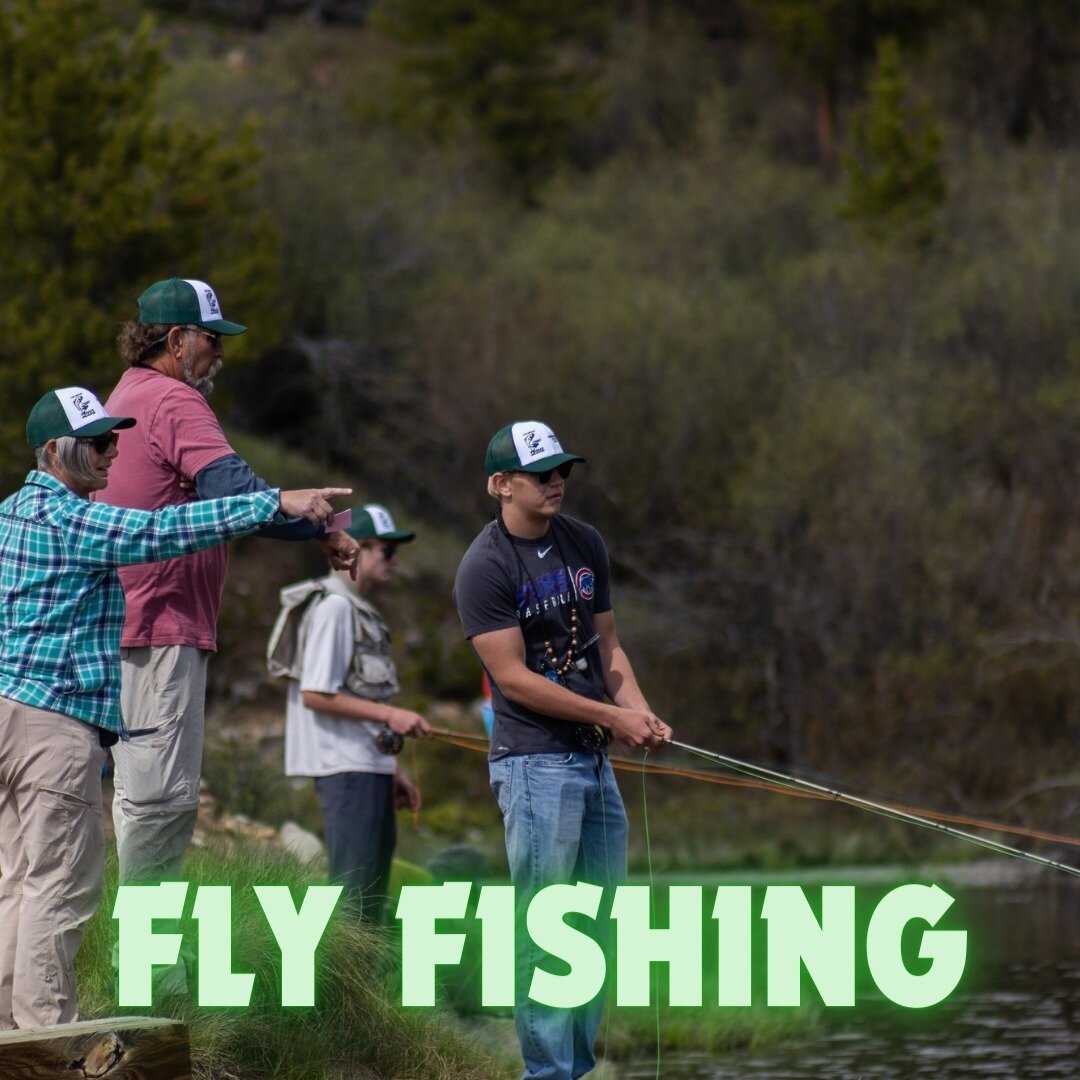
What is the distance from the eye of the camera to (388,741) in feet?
22.3

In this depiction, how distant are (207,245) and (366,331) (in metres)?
4.24

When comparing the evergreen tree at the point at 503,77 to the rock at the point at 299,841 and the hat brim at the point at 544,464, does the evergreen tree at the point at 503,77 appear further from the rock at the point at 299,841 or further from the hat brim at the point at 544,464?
the hat brim at the point at 544,464

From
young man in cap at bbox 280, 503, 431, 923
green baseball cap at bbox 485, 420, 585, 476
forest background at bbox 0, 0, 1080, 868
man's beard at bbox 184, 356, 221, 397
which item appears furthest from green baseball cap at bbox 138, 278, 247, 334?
forest background at bbox 0, 0, 1080, 868

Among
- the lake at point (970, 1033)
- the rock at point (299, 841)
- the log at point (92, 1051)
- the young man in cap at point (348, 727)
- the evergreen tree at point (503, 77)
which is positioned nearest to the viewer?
the log at point (92, 1051)

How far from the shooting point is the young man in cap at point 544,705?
5016mm

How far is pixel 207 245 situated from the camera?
21562 mm

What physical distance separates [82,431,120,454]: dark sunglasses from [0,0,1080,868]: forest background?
457 inches

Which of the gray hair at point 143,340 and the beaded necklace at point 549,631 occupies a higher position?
the gray hair at point 143,340

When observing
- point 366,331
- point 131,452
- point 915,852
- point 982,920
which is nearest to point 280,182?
point 366,331

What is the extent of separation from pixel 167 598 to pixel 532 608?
93 centimetres

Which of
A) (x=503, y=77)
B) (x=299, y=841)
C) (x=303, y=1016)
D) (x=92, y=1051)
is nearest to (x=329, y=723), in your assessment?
(x=303, y=1016)

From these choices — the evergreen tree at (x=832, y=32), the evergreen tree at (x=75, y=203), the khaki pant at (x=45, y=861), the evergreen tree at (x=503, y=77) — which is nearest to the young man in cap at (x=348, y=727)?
the khaki pant at (x=45, y=861)

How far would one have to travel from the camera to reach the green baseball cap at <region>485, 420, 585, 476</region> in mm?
5133

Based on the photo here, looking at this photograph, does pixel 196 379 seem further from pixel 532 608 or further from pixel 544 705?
pixel 544 705
